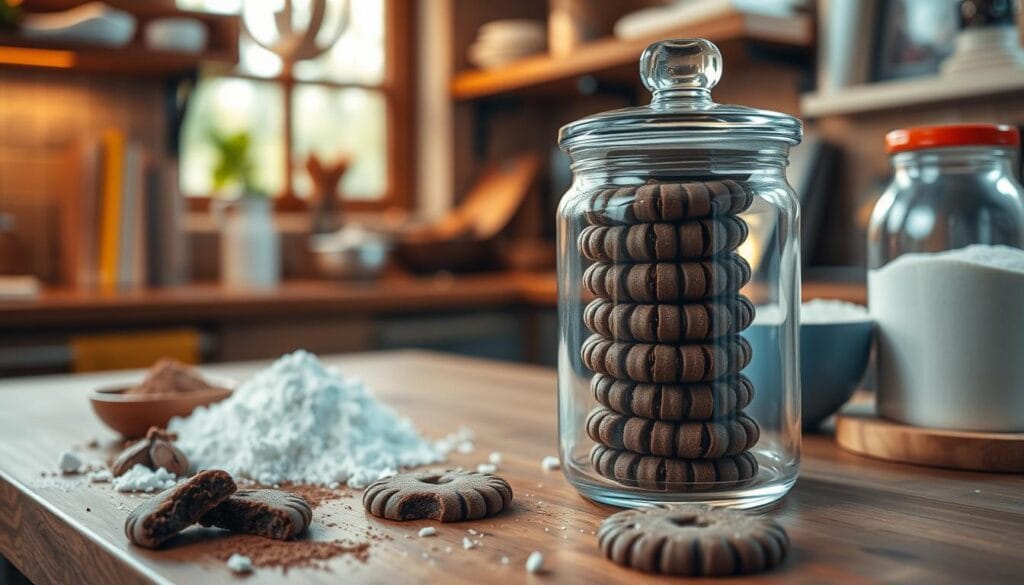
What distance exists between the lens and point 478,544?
0.60m

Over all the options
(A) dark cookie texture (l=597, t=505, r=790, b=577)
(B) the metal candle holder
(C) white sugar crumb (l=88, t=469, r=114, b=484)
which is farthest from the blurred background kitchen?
(A) dark cookie texture (l=597, t=505, r=790, b=577)

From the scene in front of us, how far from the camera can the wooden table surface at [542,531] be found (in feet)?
1.78

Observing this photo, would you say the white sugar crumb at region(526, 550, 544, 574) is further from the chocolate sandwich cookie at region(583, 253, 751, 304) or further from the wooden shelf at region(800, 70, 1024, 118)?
the wooden shelf at region(800, 70, 1024, 118)

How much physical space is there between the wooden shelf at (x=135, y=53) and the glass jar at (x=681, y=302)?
2.25 metres

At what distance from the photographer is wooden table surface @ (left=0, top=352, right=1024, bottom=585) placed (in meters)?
0.54

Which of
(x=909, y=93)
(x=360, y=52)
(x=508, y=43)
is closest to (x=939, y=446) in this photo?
(x=909, y=93)

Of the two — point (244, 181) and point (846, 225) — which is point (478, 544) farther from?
point (244, 181)

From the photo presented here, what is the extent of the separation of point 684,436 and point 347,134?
3.12 m

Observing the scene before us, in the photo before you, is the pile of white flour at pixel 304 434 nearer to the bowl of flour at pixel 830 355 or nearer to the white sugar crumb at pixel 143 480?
the white sugar crumb at pixel 143 480

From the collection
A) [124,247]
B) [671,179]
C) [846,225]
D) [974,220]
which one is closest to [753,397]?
[671,179]

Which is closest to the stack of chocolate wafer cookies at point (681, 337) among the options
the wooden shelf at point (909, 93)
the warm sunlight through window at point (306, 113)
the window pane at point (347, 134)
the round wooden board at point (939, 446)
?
the round wooden board at point (939, 446)

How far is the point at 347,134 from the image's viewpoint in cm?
361

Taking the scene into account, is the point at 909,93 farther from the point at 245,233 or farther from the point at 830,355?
the point at 245,233

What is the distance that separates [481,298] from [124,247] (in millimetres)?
978
